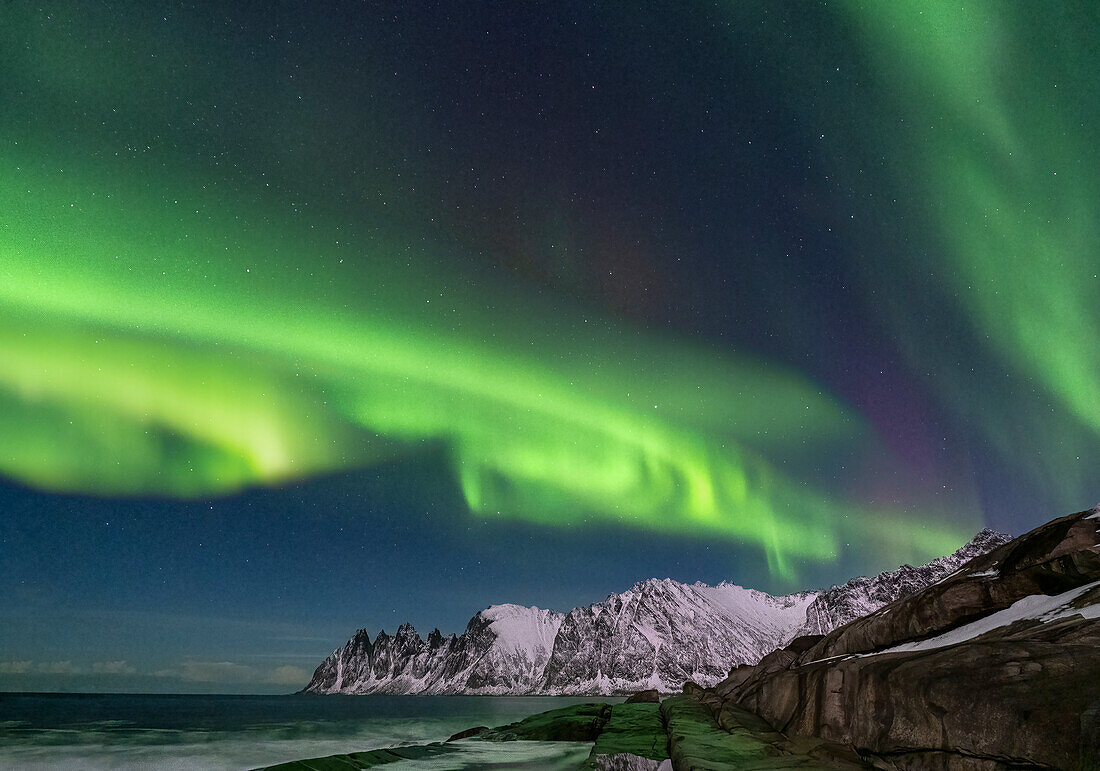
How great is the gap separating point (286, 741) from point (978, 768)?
95.4 metres

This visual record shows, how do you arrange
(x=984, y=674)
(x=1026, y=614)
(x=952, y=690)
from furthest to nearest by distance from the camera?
(x=1026, y=614)
(x=952, y=690)
(x=984, y=674)

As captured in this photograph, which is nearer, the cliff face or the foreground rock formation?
the cliff face

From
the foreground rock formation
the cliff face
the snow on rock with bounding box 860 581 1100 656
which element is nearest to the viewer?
the cliff face

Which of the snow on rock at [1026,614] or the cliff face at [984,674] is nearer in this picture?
the cliff face at [984,674]

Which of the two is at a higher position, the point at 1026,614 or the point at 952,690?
the point at 1026,614

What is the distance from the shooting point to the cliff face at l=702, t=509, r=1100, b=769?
1523cm

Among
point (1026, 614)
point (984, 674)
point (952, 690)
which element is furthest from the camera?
point (1026, 614)

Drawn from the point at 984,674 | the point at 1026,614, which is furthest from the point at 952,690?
the point at 1026,614

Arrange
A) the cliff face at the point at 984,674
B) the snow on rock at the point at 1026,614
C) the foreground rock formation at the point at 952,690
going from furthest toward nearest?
the snow on rock at the point at 1026,614 → the foreground rock formation at the point at 952,690 → the cliff face at the point at 984,674

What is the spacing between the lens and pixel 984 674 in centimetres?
1756

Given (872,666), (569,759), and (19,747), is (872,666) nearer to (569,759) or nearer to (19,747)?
(569,759)

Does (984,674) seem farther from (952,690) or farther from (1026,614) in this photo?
(1026,614)

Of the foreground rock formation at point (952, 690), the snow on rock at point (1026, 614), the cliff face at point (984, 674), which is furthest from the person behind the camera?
the snow on rock at point (1026, 614)

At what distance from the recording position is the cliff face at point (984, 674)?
50.0 feet
